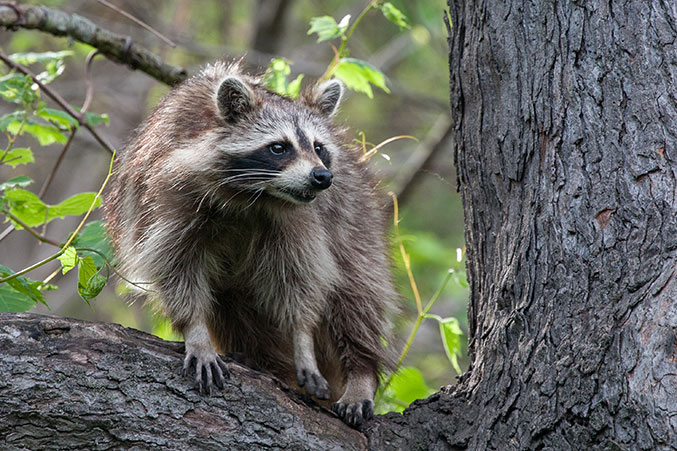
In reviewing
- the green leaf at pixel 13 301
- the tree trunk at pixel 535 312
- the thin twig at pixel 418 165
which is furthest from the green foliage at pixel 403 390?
the thin twig at pixel 418 165

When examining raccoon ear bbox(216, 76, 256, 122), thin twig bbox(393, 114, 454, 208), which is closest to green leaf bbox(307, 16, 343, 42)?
raccoon ear bbox(216, 76, 256, 122)

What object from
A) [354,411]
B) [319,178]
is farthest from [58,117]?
[354,411]

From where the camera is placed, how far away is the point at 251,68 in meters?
6.99

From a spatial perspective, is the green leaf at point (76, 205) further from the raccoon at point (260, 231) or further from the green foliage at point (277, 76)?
the green foliage at point (277, 76)

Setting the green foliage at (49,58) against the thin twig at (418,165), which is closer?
the green foliage at (49,58)

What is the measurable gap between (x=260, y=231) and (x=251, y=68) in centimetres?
383

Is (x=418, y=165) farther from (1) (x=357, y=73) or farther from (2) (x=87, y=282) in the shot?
(2) (x=87, y=282)

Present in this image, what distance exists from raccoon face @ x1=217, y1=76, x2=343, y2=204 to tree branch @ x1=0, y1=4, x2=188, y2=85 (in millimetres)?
1078

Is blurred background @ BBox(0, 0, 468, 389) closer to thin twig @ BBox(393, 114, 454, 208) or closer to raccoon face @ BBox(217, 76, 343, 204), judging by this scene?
thin twig @ BBox(393, 114, 454, 208)

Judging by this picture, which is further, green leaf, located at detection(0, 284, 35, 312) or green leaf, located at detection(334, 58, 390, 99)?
green leaf, located at detection(334, 58, 390, 99)

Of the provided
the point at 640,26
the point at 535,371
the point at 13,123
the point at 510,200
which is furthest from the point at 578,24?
the point at 13,123

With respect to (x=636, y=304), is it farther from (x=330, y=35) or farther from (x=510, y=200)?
(x=330, y=35)

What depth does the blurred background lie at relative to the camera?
25.0ft

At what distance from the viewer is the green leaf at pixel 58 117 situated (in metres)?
3.52
